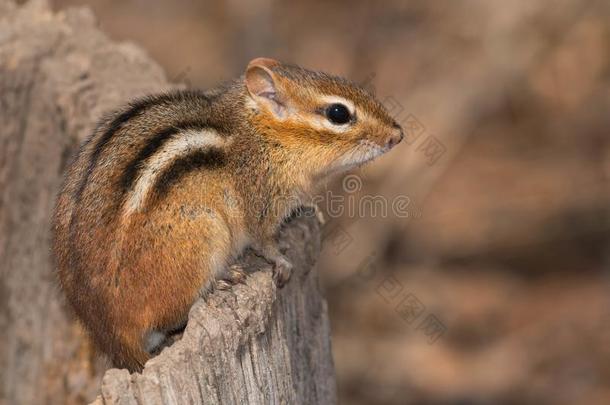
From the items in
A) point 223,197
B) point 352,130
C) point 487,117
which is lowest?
point 223,197

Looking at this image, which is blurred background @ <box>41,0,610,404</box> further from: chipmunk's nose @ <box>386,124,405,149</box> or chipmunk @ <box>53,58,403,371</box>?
chipmunk @ <box>53,58,403,371</box>

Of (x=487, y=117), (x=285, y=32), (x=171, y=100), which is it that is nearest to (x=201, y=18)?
(x=285, y=32)

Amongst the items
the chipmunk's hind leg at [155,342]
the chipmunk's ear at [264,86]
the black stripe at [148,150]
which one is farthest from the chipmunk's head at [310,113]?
the chipmunk's hind leg at [155,342]

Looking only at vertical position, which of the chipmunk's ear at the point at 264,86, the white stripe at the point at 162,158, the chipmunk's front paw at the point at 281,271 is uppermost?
the chipmunk's ear at the point at 264,86

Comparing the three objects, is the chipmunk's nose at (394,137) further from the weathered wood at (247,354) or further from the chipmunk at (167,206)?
the weathered wood at (247,354)

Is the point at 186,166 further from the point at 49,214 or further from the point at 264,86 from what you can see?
the point at 49,214

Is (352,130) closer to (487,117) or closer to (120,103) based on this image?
(120,103)

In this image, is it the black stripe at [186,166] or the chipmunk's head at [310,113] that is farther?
the chipmunk's head at [310,113]

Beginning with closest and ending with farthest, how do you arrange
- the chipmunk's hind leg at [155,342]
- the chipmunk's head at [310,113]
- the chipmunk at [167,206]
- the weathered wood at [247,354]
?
the weathered wood at [247,354] < the chipmunk at [167,206] < the chipmunk's hind leg at [155,342] < the chipmunk's head at [310,113]
